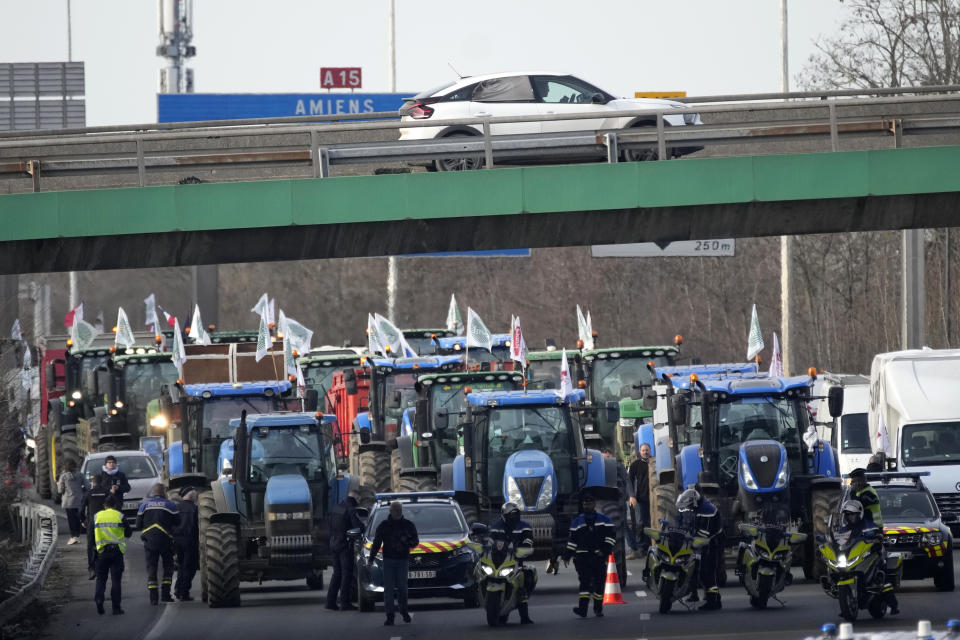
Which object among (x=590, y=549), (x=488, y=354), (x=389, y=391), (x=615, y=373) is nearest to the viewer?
(x=590, y=549)

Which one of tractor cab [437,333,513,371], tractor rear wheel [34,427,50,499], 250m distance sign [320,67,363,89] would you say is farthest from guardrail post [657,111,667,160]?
250m distance sign [320,67,363,89]

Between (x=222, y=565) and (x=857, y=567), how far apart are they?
26.2ft

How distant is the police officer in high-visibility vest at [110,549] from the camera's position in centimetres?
2223

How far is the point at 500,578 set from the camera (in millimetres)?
20297

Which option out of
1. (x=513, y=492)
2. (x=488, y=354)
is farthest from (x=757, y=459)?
(x=488, y=354)

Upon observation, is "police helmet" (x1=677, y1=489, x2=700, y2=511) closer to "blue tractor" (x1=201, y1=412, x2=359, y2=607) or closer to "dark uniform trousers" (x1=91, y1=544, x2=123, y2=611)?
"blue tractor" (x1=201, y1=412, x2=359, y2=607)

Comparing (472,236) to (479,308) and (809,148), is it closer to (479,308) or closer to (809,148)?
(809,148)

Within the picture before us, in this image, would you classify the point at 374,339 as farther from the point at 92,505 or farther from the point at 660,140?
the point at 660,140

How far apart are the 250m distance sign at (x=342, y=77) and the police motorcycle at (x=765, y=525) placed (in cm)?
2462

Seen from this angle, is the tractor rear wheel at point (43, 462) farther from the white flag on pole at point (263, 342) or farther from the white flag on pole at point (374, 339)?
the white flag on pole at point (263, 342)

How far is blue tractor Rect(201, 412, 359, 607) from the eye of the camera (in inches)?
883

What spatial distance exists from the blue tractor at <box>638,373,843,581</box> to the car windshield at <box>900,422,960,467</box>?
573 centimetres

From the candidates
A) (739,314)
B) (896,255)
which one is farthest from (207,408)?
(739,314)

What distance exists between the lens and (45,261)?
2158 centimetres
